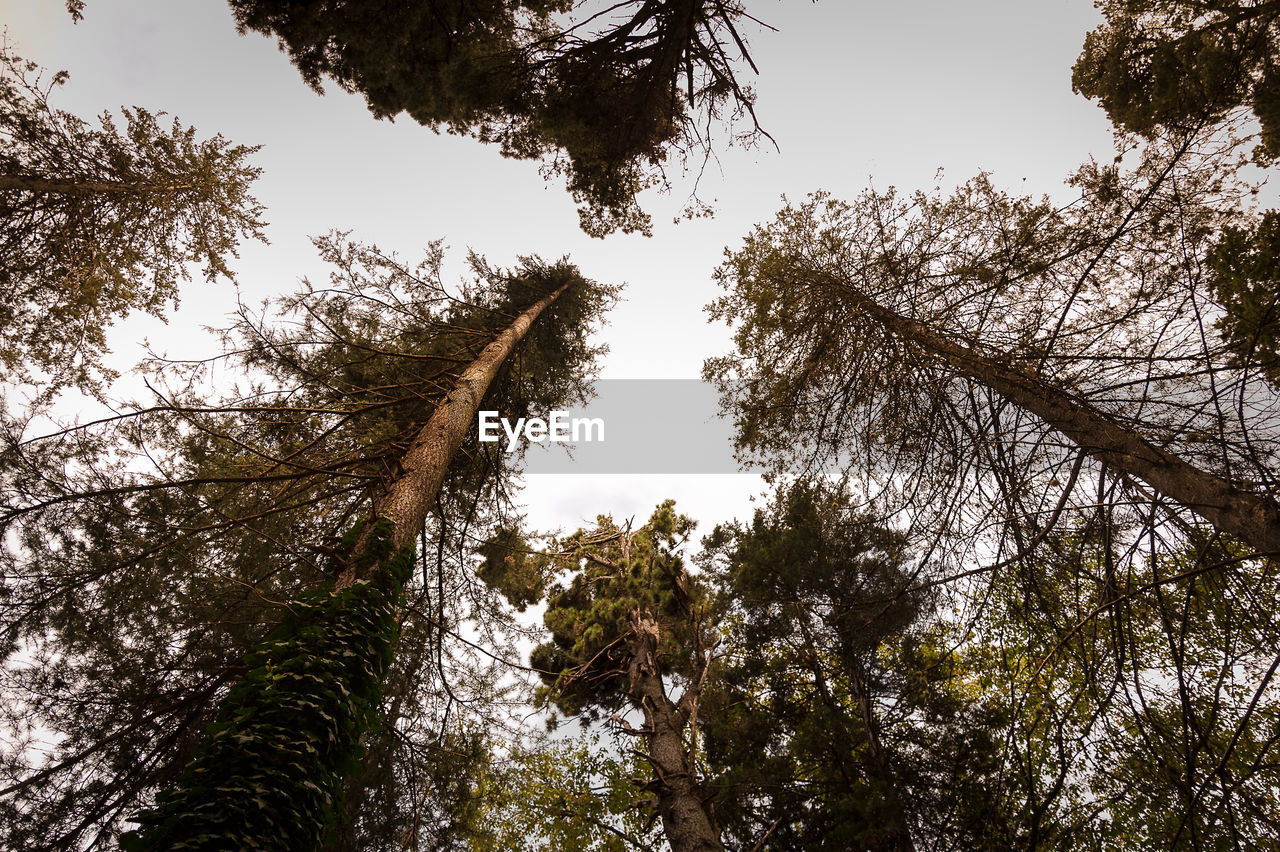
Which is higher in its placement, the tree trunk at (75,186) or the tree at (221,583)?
the tree trunk at (75,186)

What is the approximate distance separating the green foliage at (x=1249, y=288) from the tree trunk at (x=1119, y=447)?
70 centimetres

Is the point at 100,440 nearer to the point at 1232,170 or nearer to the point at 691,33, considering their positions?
the point at 691,33

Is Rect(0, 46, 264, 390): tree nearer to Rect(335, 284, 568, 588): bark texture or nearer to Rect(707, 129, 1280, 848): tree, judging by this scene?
Rect(335, 284, 568, 588): bark texture

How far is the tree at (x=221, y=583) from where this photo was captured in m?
3.10

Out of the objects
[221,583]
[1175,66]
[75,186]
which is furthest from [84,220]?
[1175,66]

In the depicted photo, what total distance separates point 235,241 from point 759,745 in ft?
33.2

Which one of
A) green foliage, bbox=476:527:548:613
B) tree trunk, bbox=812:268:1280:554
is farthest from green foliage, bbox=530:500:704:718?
tree trunk, bbox=812:268:1280:554

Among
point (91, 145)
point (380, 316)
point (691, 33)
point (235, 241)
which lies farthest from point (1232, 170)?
point (91, 145)

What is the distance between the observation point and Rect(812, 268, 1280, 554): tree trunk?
280 centimetres

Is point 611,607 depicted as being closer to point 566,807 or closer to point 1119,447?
point 566,807

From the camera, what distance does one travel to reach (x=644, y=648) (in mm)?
8852

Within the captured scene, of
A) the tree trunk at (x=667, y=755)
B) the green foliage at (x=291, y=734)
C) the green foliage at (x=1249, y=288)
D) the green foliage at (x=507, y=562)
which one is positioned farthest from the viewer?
the green foliage at (x=507, y=562)

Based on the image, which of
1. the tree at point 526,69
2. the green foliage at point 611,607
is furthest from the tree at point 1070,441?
the green foliage at point 611,607

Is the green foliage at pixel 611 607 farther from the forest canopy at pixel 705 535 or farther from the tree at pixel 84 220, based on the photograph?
the tree at pixel 84 220
